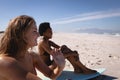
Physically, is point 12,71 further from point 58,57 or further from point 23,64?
point 58,57

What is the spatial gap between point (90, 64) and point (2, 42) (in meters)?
6.16

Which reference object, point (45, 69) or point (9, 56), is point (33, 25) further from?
point (45, 69)

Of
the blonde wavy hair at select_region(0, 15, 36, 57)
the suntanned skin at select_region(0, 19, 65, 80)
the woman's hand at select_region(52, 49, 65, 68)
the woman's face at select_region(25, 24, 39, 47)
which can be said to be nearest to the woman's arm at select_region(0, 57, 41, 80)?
the suntanned skin at select_region(0, 19, 65, 80)

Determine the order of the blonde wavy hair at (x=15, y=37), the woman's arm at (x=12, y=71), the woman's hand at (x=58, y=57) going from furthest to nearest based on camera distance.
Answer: the woman's hand at (x=58, y=57) < the blonde wavy hair at (x=15, y=37) < the woman's arm at (x=12, y=71)

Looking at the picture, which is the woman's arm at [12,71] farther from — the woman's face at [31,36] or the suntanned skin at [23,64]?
the woman's face at [31,36]

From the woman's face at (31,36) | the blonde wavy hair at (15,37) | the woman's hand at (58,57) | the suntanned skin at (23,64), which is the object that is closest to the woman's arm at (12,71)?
the suntanned skin at (23,64)

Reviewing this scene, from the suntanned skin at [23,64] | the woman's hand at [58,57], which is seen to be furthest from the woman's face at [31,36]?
the woman's hand at [58,57]

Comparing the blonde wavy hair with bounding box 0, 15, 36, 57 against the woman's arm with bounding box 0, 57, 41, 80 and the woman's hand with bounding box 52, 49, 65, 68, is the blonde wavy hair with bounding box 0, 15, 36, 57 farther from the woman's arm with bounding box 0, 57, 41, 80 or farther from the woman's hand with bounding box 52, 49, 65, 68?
the woman's hand with bounding box 52, 49, 65, 68

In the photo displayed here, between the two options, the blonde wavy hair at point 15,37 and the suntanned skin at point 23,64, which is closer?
the suntanned skin at point 23,64

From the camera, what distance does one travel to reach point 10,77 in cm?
188

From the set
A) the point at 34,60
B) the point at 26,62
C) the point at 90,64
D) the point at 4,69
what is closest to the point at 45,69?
the point at 34,60

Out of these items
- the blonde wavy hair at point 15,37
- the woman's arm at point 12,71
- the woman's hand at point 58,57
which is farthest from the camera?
the woman's hand at point 58,57

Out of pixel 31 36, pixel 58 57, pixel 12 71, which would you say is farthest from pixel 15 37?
pixel 58 57

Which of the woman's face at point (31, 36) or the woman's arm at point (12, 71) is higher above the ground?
the woman's face at point (31, 36)
